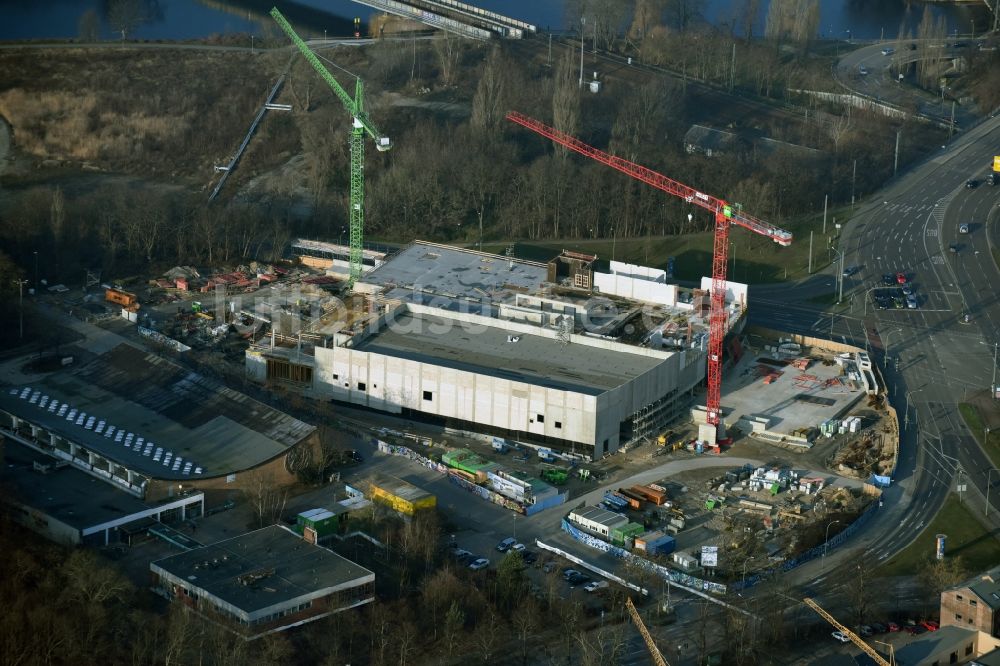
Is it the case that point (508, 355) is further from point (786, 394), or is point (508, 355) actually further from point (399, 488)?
point (786, 394)

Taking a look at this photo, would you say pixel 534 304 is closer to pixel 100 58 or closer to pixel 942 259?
pixel 942 259

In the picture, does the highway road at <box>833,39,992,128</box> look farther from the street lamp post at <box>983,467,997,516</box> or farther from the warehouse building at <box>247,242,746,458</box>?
the street lamp post at <box>983,467,997,516</box>

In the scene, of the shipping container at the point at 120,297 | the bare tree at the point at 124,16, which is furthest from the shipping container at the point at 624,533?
the bare tree at the point at 124,16

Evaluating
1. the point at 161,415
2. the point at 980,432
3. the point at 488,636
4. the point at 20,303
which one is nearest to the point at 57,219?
the point at 20,303

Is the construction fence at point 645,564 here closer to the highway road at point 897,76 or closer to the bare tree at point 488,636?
the bare tree at point 488,636

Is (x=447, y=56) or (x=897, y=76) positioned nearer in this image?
(x=447, y=56)

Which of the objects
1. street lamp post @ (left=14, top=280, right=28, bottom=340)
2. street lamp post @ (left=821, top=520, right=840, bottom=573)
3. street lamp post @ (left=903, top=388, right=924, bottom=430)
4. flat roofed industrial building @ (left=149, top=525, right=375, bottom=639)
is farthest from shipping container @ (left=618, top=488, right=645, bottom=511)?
street lamp post @ (left=14, top=280, right=28, bottom=340)

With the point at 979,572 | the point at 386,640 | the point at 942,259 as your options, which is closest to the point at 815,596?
the point at 979,572
